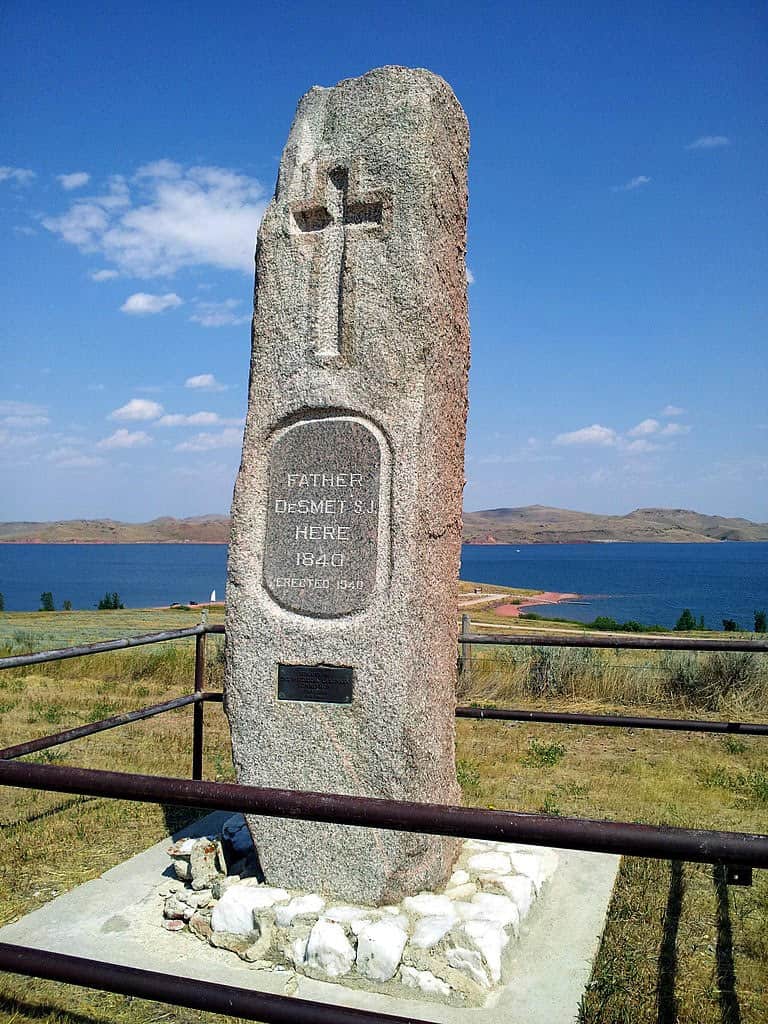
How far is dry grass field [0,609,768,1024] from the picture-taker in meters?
3.42

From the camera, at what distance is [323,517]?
4.18 metres

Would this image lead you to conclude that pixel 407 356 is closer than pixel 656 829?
No

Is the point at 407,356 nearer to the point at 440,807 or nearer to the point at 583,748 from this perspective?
the point at 440,807

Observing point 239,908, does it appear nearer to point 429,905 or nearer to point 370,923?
point 370,923

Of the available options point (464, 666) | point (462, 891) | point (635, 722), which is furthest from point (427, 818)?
point (464, 666)

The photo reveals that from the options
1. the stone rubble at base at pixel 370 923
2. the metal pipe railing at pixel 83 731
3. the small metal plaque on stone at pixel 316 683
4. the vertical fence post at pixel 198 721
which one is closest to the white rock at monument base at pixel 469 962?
the stone rubble at base at pixel 370 923

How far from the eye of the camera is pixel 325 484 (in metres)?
4.19

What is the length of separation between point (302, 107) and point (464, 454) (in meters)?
2.08

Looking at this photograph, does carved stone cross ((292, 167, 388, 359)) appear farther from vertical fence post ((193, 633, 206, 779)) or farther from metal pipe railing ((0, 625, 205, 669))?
vertical fence post ((193, 633, 206, 779))

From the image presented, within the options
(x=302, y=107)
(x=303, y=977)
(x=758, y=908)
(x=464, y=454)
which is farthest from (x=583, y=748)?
(x=302, y=107)

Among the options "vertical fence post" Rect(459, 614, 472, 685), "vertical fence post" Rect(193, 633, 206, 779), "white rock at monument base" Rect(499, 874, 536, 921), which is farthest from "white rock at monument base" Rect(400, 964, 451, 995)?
"vertical fence post" Rect(459, 614, 472, 685)

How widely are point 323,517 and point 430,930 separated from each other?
190 centimetres

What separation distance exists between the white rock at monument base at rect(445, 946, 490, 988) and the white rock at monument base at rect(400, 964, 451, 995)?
0.31 feet

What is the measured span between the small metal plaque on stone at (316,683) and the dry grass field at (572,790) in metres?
1.36
